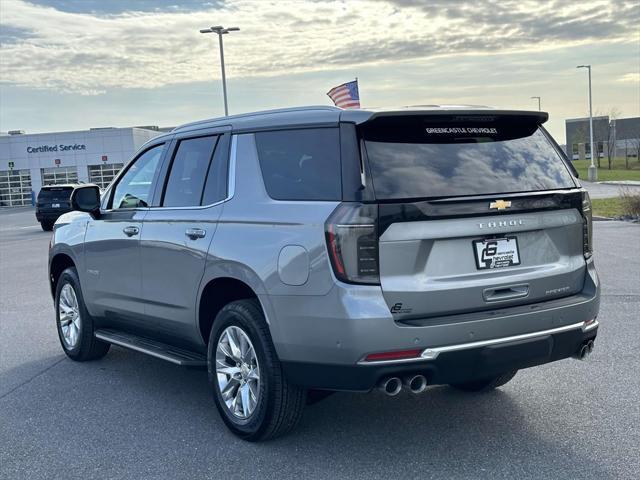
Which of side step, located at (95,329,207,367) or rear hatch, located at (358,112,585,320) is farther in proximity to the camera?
side step, located at (95,329,207,367)

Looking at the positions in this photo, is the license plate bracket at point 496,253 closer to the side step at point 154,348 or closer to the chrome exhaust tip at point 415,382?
the chrome exhaust tip at point 415,382

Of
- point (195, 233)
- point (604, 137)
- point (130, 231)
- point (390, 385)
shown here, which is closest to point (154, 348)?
point (130, 231)

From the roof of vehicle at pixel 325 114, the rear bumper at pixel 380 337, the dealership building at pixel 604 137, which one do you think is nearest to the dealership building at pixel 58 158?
the dealership building at pixel 604 137

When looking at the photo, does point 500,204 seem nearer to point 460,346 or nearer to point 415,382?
point 460,346

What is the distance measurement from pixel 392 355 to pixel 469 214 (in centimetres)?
86

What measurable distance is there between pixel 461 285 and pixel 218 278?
153cm

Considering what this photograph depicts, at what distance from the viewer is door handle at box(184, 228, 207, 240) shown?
194 inches

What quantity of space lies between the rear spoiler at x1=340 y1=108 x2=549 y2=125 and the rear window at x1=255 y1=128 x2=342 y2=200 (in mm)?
156

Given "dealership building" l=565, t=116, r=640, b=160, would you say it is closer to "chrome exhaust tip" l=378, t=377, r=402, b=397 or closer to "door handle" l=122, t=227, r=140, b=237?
"door handle" l=122, t=227, r=140, b=237

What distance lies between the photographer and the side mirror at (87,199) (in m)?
6.38

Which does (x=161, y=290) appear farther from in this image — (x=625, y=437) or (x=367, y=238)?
(x=625, y=437)

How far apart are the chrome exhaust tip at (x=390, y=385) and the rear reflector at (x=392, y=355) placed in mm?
126

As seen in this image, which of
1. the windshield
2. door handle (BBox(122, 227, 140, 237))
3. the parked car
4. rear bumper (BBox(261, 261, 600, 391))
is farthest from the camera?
the parked car

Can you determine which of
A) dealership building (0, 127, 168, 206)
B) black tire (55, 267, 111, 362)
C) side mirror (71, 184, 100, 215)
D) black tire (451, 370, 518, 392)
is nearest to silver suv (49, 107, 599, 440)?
black tire (451, 370, 518, 392)
